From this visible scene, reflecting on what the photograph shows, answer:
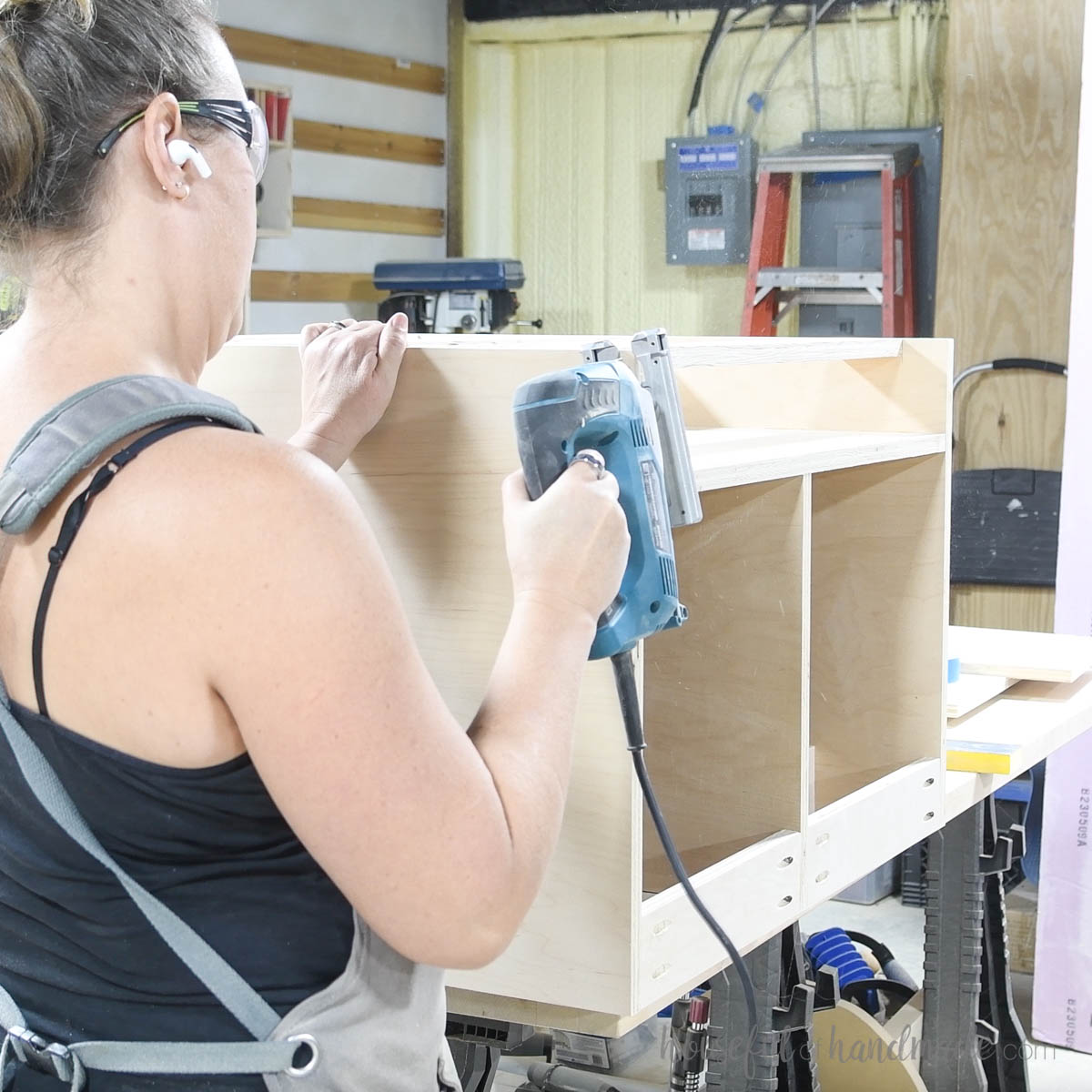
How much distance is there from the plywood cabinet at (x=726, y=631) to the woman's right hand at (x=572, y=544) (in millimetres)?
151

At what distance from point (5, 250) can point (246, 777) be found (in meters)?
0.36

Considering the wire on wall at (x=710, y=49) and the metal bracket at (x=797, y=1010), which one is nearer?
the metal bracket at (x=797, y=1010)

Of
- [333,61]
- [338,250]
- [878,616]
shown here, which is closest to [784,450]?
[878,616]

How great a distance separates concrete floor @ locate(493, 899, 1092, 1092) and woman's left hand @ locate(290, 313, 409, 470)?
186 cm

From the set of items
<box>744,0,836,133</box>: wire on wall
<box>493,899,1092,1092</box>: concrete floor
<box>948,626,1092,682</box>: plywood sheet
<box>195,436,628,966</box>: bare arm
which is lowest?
<box>493,899,1092,1092</box>: concrete floor

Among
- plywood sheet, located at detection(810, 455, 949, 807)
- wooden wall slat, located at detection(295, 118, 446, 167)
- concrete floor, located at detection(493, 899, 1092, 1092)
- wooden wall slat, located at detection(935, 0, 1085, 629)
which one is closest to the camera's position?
plywood sheet, located at detection(810, 455, 949, 807)

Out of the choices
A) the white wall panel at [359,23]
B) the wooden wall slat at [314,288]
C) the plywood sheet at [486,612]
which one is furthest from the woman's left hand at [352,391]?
the white wall panel at [359,23]

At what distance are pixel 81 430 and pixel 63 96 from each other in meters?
0.21

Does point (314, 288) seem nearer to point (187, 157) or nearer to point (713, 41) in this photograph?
point (713, 41)

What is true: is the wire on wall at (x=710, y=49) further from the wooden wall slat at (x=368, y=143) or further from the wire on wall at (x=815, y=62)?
the wooden wall slat at (x=368, y=143)

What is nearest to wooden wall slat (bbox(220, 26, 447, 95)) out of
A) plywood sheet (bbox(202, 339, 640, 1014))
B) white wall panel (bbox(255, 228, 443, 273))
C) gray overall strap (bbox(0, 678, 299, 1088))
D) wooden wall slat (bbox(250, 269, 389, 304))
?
white wall panel (bbox(255, 228, 443, 273))

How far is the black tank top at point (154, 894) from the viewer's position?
2.56 ft

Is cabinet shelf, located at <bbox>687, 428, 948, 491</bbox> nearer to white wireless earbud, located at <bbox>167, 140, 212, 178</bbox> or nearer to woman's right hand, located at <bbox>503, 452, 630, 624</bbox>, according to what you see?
woman's right hand, located at <bbox>503, 452, 630, 624</bbox>

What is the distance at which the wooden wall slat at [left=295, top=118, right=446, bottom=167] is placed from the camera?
4746 mm
